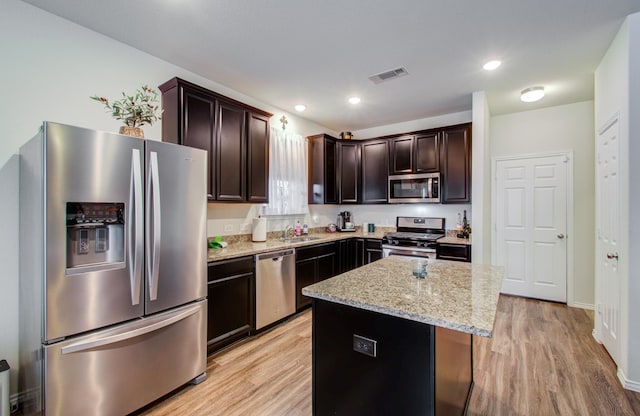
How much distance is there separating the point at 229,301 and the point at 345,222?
2.84m

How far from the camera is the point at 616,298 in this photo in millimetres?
2369

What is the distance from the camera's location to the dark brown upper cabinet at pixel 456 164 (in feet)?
12.7

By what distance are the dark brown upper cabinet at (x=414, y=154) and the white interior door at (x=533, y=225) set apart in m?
1.17

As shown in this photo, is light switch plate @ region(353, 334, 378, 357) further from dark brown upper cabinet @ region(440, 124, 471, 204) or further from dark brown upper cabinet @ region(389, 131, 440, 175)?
dark brown upper cabinet @ region(389, 131, 440, 175)

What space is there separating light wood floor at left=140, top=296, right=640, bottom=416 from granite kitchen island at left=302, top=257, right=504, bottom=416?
0.59 m

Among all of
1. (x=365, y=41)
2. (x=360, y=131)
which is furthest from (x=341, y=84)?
(x=360, y=131)

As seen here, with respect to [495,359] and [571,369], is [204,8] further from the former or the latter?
[571,369]

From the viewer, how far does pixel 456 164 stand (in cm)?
395

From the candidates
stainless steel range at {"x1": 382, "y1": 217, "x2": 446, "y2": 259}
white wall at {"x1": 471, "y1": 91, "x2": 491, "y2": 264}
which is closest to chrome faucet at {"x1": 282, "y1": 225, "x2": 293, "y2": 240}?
stainless steel range at {"x1": 382, "y1": 217, "x2": 446, "y2": 259}

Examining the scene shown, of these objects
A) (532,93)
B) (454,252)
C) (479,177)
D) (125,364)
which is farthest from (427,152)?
(125,364)

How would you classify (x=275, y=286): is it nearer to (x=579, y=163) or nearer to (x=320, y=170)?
(x=320, y=170)

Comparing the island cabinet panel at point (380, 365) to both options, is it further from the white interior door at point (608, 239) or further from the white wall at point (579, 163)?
the white wall at point (579, 163)

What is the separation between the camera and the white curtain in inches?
155

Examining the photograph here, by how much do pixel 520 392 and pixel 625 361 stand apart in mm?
855
